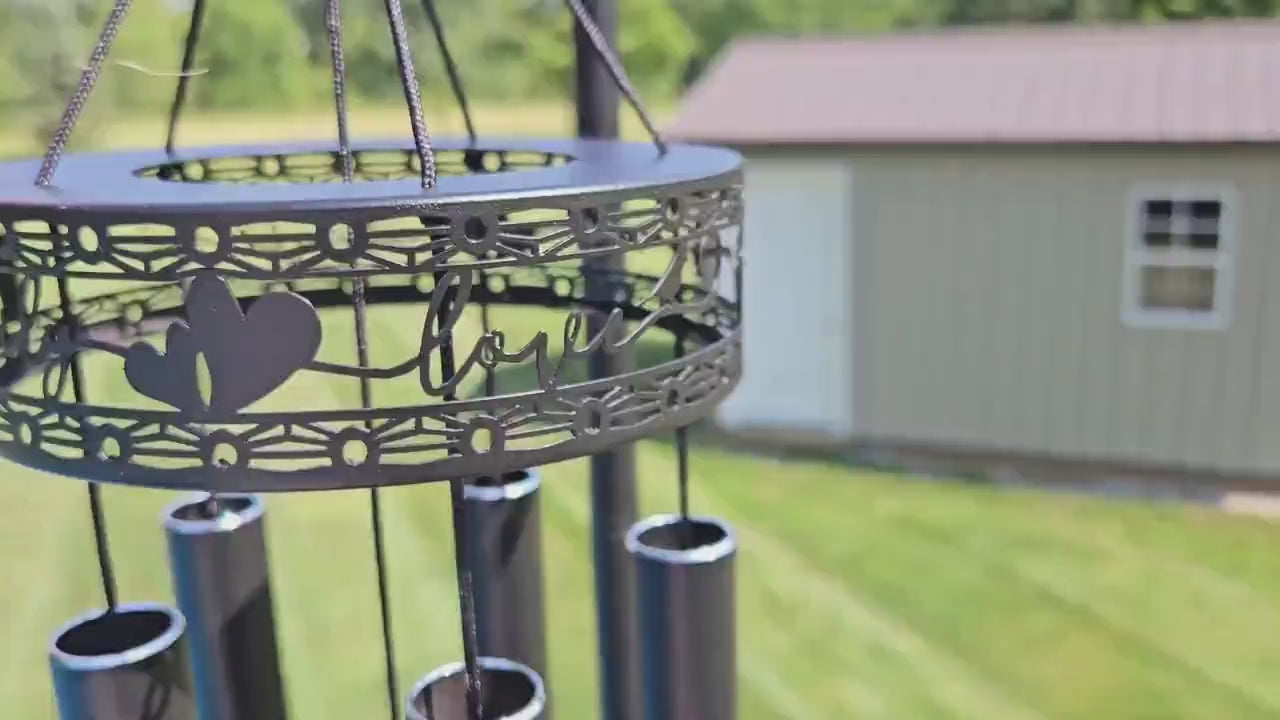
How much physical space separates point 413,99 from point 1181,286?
6.37 metres

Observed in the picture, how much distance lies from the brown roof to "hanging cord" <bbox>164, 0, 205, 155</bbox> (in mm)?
5293

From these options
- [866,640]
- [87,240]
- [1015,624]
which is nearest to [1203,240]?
[1015,624]

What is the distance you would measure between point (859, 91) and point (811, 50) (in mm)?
733

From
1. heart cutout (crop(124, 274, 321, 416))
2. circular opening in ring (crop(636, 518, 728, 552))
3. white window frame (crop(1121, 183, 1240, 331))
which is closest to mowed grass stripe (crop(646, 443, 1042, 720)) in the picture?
white window frame (crop(1121, 183, 1240, 331))

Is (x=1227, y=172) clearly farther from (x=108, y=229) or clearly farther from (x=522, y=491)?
(x=108, y=229)

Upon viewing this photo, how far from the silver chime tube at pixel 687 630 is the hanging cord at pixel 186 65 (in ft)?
2.98

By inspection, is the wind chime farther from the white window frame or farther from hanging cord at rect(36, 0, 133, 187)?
the white window frame

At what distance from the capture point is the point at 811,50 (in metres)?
7.67

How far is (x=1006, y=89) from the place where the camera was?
6777 millimetres

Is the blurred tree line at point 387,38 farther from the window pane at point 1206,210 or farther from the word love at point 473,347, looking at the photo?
the window pane at point 1206,210

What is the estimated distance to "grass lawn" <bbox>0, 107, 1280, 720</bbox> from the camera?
422 centimetres

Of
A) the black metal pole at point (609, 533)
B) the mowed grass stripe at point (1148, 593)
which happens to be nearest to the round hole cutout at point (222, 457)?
the black metal pole at point (609, 533)

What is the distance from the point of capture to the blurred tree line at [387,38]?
513 centimetres

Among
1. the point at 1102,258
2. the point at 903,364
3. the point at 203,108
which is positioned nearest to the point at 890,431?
the point at 903,364
